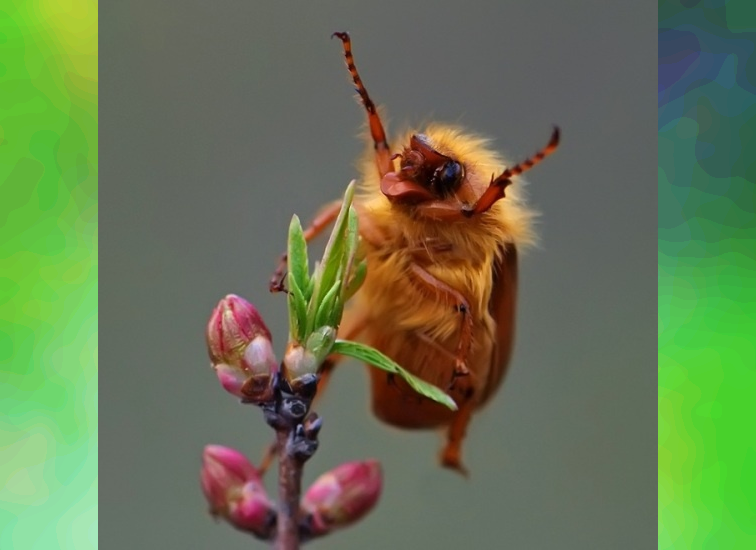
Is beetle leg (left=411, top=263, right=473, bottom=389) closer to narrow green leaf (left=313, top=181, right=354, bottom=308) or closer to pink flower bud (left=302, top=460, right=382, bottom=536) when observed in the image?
pink flower bud (left=302, top=460, right=382, bottom=536)

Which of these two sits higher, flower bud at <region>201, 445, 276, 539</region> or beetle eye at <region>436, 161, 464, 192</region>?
beetle eye at <region>436, 161, 464, 192</region>

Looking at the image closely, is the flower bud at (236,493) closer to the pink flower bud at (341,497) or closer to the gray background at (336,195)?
the pink flower bud at (341,497)

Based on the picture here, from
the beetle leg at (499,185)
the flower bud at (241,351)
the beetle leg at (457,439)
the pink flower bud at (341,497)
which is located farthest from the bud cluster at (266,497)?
the beetle leg at (457,439)

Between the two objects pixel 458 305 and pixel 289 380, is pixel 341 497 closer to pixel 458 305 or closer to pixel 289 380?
pixel 289 380

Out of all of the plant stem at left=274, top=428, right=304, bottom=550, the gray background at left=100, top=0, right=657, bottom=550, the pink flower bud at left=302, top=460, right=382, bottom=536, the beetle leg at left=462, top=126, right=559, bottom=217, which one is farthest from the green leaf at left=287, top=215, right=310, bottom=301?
the gray background at left=100, top=0, right=657, bottom=550
